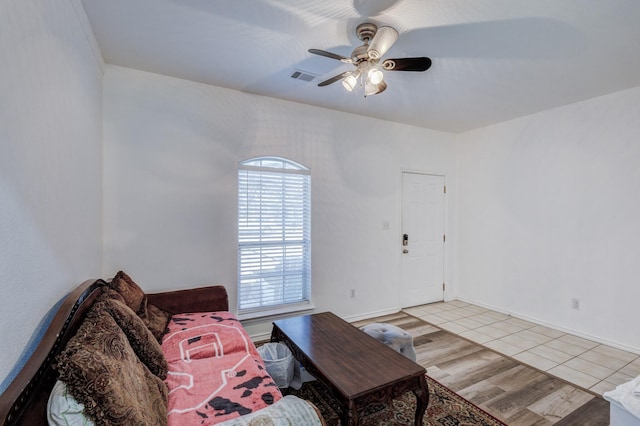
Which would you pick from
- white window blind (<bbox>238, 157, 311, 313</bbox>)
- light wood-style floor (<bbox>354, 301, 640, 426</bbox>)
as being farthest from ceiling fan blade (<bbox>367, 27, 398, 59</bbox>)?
light wood-style floor (<bbox>354, 301, 640, 426</bbox>)

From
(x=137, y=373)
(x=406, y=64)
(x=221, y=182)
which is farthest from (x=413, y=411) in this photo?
(x=221, y=182)

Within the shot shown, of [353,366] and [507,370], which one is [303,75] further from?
[507,370]

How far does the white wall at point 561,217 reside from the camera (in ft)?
10.2

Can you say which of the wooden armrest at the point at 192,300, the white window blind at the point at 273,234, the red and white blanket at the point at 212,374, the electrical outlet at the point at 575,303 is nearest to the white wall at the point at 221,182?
the white window blind at the point at 273,234

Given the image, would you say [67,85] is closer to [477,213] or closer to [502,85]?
[502,85]

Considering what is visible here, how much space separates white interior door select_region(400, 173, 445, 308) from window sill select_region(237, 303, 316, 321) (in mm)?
→ 1602

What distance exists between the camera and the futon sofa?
958 mm

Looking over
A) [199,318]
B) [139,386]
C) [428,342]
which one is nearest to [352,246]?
[428,342]

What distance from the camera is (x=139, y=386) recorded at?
125 cm

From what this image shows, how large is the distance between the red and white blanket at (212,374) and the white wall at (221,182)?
2.49 ft

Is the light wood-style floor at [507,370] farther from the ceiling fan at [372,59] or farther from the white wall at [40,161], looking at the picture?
the white wall at [40,161]

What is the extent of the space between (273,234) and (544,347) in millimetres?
3195

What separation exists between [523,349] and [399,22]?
11.0ft

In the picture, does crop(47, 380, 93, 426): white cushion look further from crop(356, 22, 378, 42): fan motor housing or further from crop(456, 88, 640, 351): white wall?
crop(456, 88, 640, 351): white wall
